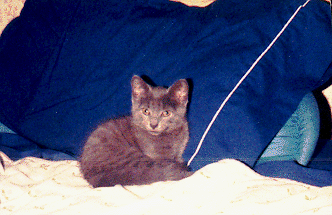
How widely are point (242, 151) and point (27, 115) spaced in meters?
1.58

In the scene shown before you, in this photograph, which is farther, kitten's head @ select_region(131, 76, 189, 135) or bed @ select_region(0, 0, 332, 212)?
kitten's head @ select_region(131, 76, 189, 135)

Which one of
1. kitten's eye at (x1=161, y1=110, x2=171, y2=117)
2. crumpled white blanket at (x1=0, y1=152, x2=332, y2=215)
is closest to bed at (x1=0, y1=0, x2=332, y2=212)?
crumpled white blanket at (x1=0, y1=152, x2=332, y2=215)

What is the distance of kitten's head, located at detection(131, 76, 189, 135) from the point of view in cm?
165

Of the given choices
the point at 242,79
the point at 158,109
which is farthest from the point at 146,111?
the point at 242,79

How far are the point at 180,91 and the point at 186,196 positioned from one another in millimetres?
649

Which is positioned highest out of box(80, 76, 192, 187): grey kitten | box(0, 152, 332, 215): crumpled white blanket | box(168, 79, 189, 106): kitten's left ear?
box(168, 79, 189, 106): kitten's left ear

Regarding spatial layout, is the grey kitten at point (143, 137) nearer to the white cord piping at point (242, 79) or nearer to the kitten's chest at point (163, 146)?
the kitten's chest at point (163, 146)

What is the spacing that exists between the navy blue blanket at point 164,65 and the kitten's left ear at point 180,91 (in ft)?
0.22

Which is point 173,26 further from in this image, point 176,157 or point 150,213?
point 150,213

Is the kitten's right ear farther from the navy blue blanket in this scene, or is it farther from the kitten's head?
the navy blue blanket

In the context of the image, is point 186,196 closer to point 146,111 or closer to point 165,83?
point 146,111

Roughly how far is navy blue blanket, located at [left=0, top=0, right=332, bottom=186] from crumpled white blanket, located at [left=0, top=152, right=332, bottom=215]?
0.23 meters

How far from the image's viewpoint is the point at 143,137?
167 cm

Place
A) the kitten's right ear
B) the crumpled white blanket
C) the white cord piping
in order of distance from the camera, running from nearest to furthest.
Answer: the crumpled white blanket, the white cord piping, the kitten's right ear
